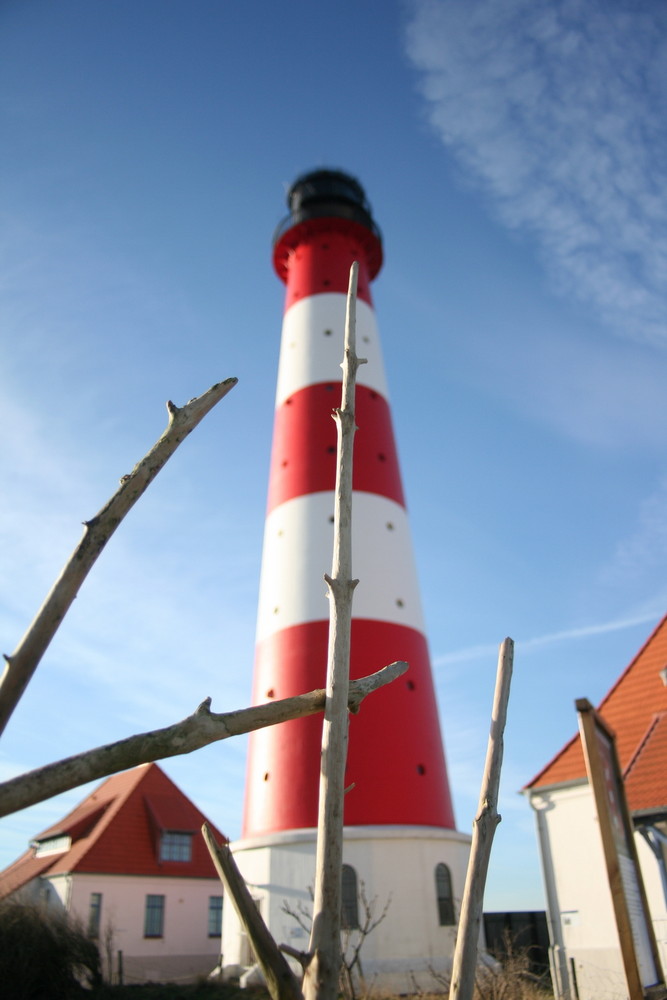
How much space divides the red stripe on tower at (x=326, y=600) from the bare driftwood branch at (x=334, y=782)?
1181 cm

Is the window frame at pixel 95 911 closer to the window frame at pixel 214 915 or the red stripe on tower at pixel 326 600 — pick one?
the window frame at pixel 214 915

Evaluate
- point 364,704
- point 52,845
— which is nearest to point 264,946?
point 364,704

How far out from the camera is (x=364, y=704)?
15.7 metres

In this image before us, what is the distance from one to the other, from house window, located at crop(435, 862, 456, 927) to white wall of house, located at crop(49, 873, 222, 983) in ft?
29.4

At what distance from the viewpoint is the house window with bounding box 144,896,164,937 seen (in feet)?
71.8

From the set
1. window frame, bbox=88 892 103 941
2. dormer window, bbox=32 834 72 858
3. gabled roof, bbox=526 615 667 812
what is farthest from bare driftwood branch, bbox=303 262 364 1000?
dormer window, bbox=32 834 72 858

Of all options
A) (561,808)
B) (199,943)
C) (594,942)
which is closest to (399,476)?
(561,808)

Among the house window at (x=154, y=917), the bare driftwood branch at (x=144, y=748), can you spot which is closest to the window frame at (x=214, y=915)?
the house window at (x=154, y=917)

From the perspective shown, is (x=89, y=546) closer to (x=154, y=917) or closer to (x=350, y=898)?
(x=350, y=898)

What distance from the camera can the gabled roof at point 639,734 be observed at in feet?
40.5

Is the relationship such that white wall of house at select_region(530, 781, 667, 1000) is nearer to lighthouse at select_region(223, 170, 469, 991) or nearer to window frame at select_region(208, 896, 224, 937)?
lighthouse at select_region(223, 170, 469, 991)

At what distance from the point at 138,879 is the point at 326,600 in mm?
11659

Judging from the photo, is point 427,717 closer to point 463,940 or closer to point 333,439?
point 333,439

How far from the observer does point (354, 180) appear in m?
24.9
